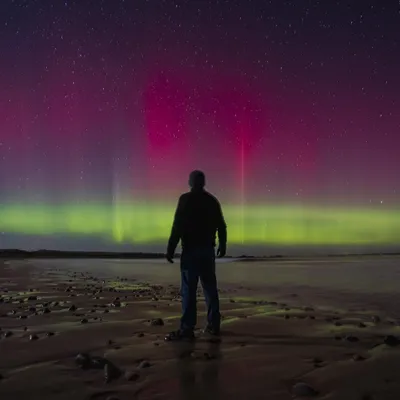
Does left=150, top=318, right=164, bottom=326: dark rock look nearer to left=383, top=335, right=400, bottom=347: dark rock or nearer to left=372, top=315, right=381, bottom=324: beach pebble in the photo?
left=383, top=335, right=400, bottom=347: dark rock

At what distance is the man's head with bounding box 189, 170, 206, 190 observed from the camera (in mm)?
7895

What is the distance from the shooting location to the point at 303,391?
452cm

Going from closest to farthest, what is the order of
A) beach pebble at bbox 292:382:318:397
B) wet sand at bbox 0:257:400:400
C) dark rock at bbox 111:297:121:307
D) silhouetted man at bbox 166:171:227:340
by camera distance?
1. beach pebble at bbox 292:382:318:397
2. wet sand at bbox 0:257:400:400
3. silhouetted man at bbox 166:171:227:340
4. dark rock at bbox 111:297:121:307

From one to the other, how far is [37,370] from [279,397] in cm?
274

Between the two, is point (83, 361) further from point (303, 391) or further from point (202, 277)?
point (202, 277)

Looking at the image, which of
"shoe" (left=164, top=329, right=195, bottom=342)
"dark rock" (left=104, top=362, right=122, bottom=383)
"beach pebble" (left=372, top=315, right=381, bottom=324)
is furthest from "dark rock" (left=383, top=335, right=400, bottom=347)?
"dark rock" (left=104, top=362, right=122, bottom=383)

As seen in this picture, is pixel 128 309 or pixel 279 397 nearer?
pixel 279 397

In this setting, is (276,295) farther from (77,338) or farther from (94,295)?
(77,338)

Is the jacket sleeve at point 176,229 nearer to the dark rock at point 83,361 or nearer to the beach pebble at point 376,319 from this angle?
the dark rock at point 83,361

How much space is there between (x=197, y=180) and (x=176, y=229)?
2.85 feet

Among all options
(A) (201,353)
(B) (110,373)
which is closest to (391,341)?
(A) (201,353)

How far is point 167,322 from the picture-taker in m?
9.05

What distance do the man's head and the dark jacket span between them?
3.3 inches

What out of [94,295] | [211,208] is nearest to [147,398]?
[211,208]
